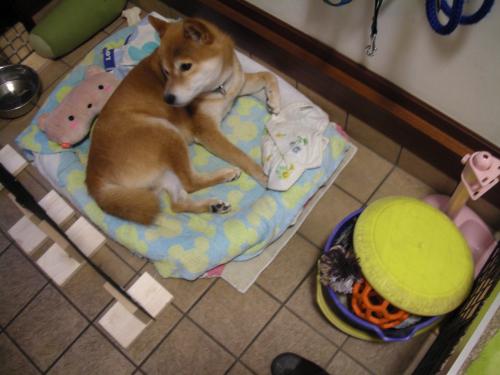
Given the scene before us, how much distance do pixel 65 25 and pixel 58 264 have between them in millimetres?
1188

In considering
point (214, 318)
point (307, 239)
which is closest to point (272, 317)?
point (214, 318)

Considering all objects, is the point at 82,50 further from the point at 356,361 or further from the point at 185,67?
the point at 356,361

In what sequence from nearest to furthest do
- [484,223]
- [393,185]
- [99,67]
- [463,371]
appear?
[463,371] < [484,223] < [393,185] < [99,67]

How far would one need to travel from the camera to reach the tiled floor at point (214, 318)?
1675 millimetres

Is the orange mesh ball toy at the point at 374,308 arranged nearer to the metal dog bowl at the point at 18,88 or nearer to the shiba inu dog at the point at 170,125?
the shiba inu dog at the point at 170,125

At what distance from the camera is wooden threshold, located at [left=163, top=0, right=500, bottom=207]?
1623mm

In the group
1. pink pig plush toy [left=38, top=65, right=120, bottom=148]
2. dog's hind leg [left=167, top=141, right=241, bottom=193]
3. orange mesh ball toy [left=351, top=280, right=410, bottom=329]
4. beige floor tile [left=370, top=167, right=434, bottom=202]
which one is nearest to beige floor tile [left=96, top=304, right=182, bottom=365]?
dog's hind leg [left=167, top=141, right=241, bottom=193]

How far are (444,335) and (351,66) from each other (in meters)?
0.99

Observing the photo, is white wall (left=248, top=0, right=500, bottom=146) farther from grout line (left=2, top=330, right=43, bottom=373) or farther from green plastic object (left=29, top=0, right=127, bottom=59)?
grout line (left=2, top=330, right=43, bottom=373)

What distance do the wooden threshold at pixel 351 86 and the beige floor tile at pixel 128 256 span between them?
1024mm

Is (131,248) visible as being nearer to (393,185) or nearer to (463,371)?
(393,185)

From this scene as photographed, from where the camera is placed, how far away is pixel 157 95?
180 centimetres

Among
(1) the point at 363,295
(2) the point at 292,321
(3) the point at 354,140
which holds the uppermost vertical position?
(1) the point at 363,295

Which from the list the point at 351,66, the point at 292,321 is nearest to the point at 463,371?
the point at 292,321
